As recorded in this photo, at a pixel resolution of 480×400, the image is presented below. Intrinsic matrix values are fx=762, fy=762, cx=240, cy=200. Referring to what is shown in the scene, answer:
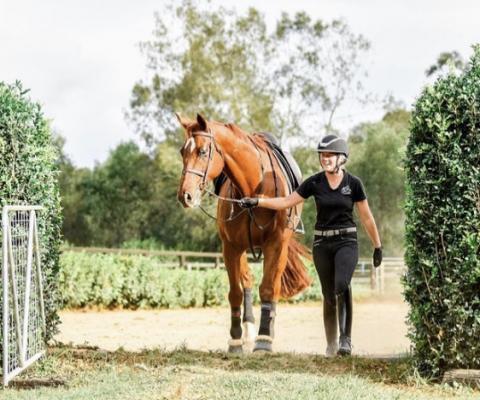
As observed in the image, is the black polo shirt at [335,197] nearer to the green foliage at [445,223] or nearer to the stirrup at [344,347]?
the green foliage at [445,223]

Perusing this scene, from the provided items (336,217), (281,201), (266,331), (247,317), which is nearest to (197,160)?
(281,201)

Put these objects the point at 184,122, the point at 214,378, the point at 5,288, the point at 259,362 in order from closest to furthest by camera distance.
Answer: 1. the point at 214,378
2. the point at 5,288
3. the point at 259,362
4. the point at 184,122

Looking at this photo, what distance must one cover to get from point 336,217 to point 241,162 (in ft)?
4.15

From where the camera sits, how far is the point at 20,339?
723 centimetres

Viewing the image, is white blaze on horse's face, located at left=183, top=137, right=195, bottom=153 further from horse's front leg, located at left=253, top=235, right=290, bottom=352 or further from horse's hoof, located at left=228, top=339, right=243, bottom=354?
horse's hoof, located at left=228, top=339, right=243, bottom=354

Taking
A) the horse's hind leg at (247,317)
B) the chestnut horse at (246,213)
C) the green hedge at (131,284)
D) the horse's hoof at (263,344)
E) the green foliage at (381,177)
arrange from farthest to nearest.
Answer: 1. the green foliage at (381,177)
2. the green hedge at (131,284)
3. the horse's hind leg at (247,317)
4. the horse's hoof at (263,344)
5. the chestnut horse at (246,213)

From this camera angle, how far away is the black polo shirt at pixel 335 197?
817 centimetres

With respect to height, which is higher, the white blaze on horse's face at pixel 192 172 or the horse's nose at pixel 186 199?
the white blaze on horse's face at pixel 192 172

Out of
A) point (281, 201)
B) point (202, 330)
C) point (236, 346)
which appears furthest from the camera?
point (202, 330)

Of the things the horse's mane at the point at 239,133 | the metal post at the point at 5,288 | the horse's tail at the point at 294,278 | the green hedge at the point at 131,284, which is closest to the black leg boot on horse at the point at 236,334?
the horse's tail at the point at 294,278

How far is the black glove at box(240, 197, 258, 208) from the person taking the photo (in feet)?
27.4

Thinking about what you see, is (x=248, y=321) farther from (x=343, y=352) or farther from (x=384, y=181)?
(x=384, y=181)

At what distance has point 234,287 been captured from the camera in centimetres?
927

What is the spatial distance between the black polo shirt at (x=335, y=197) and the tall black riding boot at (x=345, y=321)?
827 millimetres
